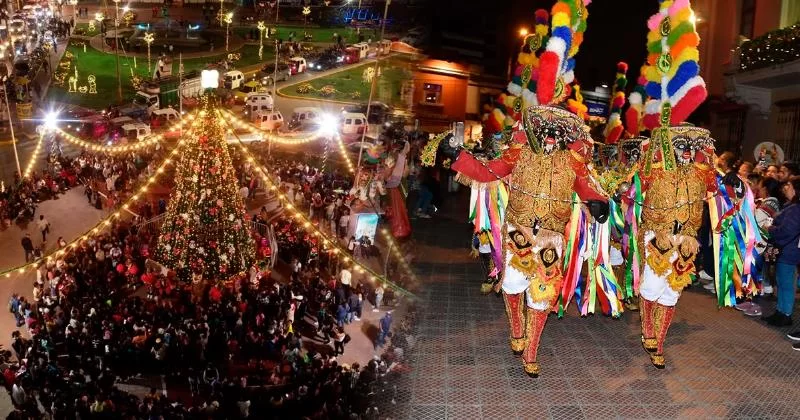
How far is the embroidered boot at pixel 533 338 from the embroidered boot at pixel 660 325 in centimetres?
128

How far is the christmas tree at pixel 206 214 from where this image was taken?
1160cm

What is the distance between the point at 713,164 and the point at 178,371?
791 centimetres

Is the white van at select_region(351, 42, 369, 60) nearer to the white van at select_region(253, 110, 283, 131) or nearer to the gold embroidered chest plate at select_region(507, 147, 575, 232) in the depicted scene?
the white van at select_region(253, 110, 283, 131)

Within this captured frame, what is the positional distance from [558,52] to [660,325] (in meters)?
3.04

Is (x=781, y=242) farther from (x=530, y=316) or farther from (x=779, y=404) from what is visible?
(x=530, y=316)

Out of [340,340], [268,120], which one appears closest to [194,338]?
[340,340]

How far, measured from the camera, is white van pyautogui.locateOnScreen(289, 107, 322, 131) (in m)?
26.9

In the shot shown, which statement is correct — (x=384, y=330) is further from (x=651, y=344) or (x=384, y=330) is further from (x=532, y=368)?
(x=651, y=344)

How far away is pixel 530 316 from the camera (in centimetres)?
614

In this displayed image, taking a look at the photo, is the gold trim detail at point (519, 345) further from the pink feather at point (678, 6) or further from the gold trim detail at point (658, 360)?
the pink feather at point (678, 6)

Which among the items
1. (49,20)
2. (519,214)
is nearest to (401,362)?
(519,214)

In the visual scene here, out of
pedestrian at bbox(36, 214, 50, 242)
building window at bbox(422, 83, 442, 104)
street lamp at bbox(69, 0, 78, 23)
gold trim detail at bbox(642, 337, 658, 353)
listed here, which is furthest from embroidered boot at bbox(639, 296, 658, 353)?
street lamp at bbox(69, 0, 78, 23)

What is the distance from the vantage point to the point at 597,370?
632cm

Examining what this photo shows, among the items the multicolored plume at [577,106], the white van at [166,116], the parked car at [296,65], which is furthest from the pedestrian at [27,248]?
the parked car at [296,65]
